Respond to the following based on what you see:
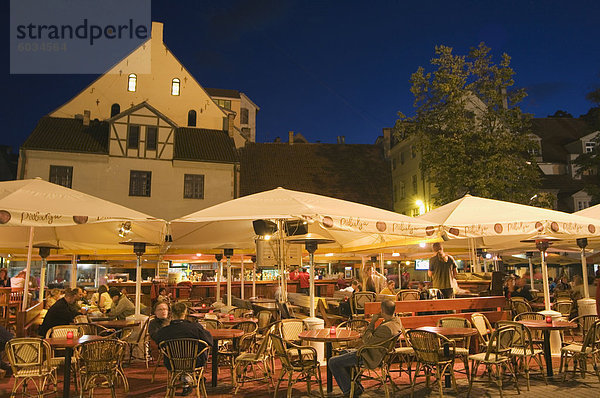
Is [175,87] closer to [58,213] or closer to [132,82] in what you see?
[132,82]

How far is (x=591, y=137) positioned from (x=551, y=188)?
6447mm

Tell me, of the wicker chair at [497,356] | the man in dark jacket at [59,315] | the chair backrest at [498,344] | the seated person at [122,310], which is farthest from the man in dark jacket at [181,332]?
the seated person at [122,310]

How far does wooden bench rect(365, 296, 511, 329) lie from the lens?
393 inches

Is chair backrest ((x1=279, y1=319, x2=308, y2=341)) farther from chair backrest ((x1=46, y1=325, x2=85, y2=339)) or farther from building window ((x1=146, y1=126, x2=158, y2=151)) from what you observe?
building window ((x1=146, y1=126, x2=158, y2=151))

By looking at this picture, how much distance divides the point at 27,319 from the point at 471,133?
74.1 ft

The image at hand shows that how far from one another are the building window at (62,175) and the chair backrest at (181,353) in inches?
1012

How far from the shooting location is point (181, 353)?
7035 mm

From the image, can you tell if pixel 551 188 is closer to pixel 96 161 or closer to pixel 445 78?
pixel 445 78

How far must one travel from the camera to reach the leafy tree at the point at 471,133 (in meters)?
26.0

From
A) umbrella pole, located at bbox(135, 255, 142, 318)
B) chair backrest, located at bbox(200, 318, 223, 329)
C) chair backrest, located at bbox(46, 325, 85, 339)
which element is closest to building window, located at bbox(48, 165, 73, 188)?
Answer: umbrella pole, located at bbox(135, 255, 142, 318)

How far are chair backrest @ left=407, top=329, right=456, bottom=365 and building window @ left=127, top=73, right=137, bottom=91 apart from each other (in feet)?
109

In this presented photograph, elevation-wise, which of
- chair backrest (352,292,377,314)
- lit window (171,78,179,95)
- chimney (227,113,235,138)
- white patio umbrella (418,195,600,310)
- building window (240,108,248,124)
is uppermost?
building window (240,108,248,124)

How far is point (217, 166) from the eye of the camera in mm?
32688

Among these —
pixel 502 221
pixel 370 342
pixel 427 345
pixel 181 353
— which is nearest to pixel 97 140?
pixel 181 353
